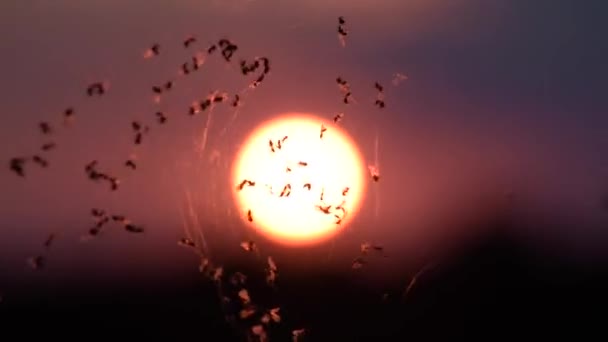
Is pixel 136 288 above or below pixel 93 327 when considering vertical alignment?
above

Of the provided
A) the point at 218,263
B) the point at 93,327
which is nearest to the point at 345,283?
the point at 218,263

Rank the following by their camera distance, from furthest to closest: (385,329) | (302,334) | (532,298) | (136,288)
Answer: (136,288)
(532,298)
(385,329)
(302,334)

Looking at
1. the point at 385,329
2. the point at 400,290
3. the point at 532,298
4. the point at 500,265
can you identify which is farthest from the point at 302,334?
the point at 500,265

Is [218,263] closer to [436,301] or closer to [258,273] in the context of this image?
[258,273]

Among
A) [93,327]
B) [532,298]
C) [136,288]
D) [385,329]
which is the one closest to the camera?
[385,329]

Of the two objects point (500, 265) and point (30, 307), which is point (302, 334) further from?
point (500, 265)

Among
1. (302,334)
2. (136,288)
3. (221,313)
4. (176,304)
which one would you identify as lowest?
(302,334)

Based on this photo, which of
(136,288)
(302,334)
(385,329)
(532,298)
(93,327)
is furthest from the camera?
(136,288)

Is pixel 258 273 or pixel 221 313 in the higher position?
pixel 258 273

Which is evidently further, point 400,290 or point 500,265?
point 500,265
